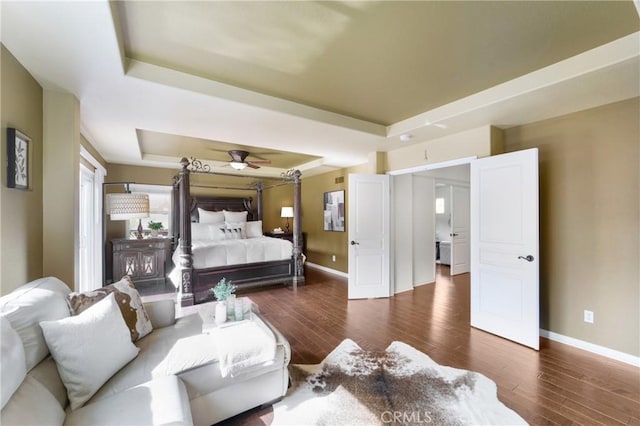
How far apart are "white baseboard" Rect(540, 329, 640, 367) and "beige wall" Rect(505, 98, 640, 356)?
4 centimetres

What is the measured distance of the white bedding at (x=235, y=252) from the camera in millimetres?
4230

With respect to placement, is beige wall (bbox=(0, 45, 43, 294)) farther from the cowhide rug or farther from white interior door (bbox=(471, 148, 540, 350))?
white interior door (bbox=(471, 148, 540, 350))

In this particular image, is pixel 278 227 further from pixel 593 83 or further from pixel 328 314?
pixel 593 83

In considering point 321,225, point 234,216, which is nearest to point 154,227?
point 234,216

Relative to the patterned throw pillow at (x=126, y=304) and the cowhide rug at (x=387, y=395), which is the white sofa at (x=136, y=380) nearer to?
the patterned throw pillow at (x=126, y=304)

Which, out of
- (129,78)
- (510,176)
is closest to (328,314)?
(510,176)

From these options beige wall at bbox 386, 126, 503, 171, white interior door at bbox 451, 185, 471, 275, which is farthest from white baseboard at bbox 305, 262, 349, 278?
beige wall at bbox 386, 126, 503, 171

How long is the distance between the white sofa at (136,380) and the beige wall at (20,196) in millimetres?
305

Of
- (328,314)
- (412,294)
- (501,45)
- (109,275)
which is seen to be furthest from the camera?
(109,275)

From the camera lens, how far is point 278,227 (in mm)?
7746

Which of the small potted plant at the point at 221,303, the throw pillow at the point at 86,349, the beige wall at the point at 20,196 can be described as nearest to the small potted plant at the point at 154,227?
the beige wall at the point at 20,196

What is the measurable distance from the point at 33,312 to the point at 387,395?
2230mm

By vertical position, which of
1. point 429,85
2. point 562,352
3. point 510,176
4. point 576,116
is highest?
point 429,85

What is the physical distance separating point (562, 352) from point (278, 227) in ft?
20.7
